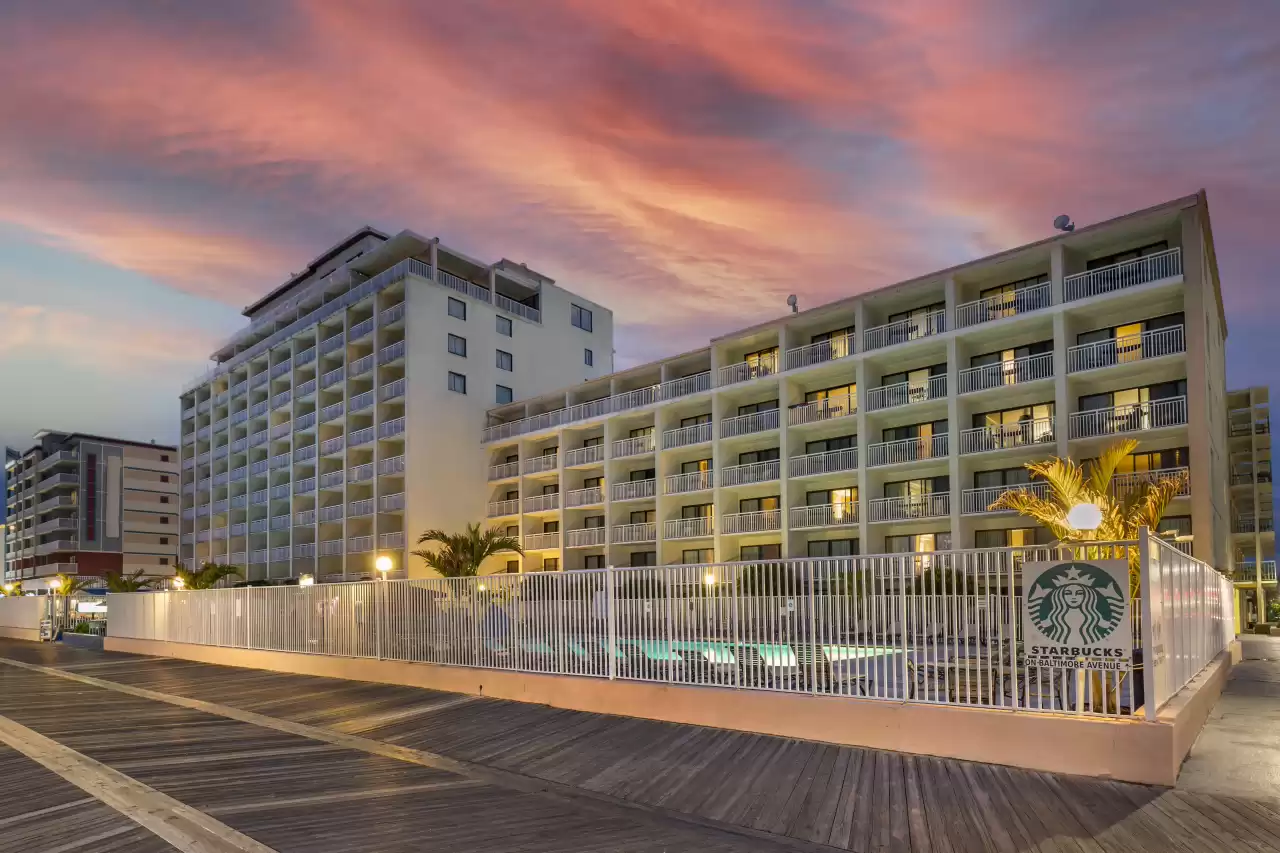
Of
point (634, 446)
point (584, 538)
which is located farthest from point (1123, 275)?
point (584, 538)

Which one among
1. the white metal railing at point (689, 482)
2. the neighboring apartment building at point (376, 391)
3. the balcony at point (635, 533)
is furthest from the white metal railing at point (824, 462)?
the neighboring apartment building at point (376, 391)

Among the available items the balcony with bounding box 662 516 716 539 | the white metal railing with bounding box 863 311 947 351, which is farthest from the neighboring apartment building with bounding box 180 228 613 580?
the white metal railing with bounding box 863 311 947 351

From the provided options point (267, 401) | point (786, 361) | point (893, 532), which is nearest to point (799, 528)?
point (893, 532)

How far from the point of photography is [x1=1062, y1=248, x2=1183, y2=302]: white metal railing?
27.2 meters

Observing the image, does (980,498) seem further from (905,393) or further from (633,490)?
(633,490)

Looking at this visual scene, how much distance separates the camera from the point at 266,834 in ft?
21.4

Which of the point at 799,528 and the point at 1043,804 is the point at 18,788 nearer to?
the point at 1043,804

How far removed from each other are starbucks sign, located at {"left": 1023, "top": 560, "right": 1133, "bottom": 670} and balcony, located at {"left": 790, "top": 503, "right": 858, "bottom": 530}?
2673 cm

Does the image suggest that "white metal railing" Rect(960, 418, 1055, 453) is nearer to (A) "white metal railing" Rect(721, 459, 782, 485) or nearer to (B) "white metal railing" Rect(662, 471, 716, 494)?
(A) "white metal railing" Rect(721, 459, 782, 485)

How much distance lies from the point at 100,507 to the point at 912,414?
3732 inches

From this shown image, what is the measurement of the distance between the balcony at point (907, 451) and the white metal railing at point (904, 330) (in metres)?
3.99

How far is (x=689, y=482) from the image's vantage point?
40344mm

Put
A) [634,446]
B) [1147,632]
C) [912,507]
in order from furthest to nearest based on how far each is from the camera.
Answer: [634,446], [912,507], [1147,632]

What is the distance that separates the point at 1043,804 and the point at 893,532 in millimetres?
28172
